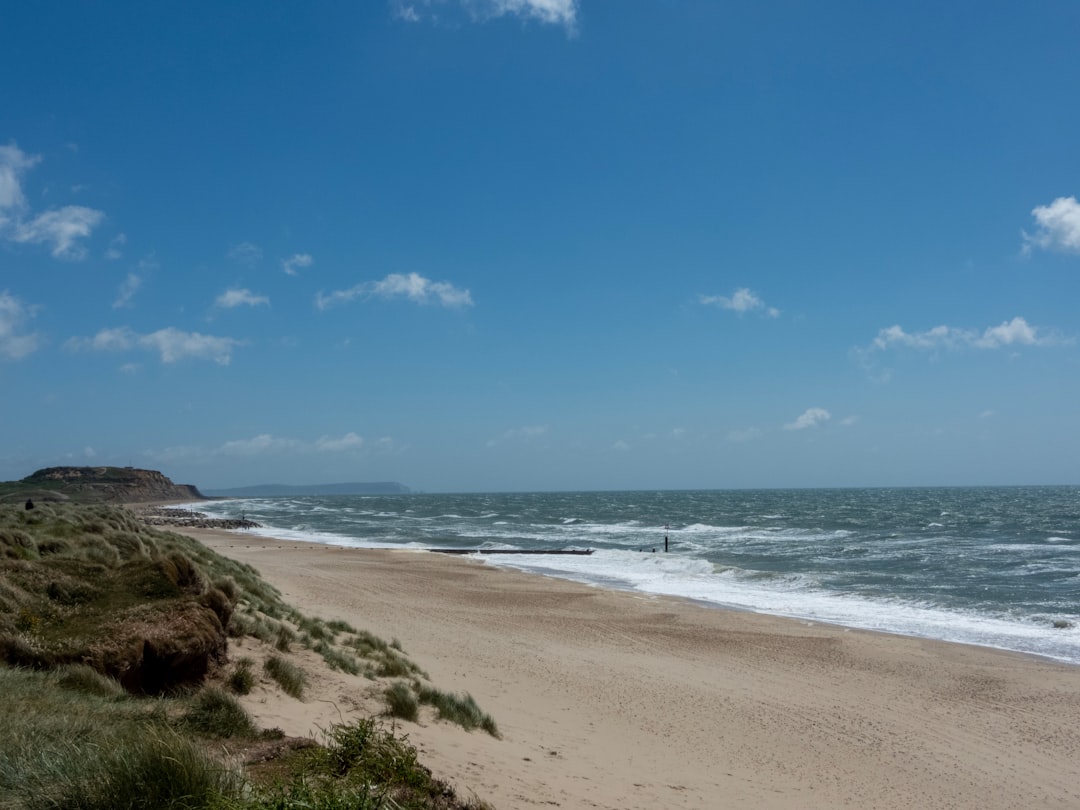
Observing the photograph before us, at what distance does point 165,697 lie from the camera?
22.9ft

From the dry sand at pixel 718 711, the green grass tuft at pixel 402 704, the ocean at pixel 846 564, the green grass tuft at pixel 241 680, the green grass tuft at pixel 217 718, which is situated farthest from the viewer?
the ocean at pixel 846 564

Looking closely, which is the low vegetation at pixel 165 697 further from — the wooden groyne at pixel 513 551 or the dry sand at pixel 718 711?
the wooden groyne at pixel 513 551

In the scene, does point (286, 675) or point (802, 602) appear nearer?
point (286, 675)

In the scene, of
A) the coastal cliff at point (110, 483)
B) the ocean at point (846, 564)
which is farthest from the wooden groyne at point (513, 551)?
the coastal cliff at point (110, 483)

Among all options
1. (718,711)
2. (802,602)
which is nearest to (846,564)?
(802,602)

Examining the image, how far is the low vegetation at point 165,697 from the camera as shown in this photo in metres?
3.78

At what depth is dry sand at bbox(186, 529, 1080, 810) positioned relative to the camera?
763cm

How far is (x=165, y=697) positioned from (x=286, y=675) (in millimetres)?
1875

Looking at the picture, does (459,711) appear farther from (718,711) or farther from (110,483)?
(110,483)

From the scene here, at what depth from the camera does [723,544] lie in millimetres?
44250

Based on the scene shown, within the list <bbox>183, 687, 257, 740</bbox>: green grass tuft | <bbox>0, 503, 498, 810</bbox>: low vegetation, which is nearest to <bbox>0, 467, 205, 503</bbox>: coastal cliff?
<bbox>0, 503, 498, 810</bbox>: low vegetation

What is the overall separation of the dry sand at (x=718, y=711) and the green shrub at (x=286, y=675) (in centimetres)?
28

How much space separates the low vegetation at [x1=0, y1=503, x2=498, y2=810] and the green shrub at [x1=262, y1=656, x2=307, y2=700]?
0.02 metres

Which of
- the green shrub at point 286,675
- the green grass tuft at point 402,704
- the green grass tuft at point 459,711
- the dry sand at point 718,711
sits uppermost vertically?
the green shrub at point 286,675
